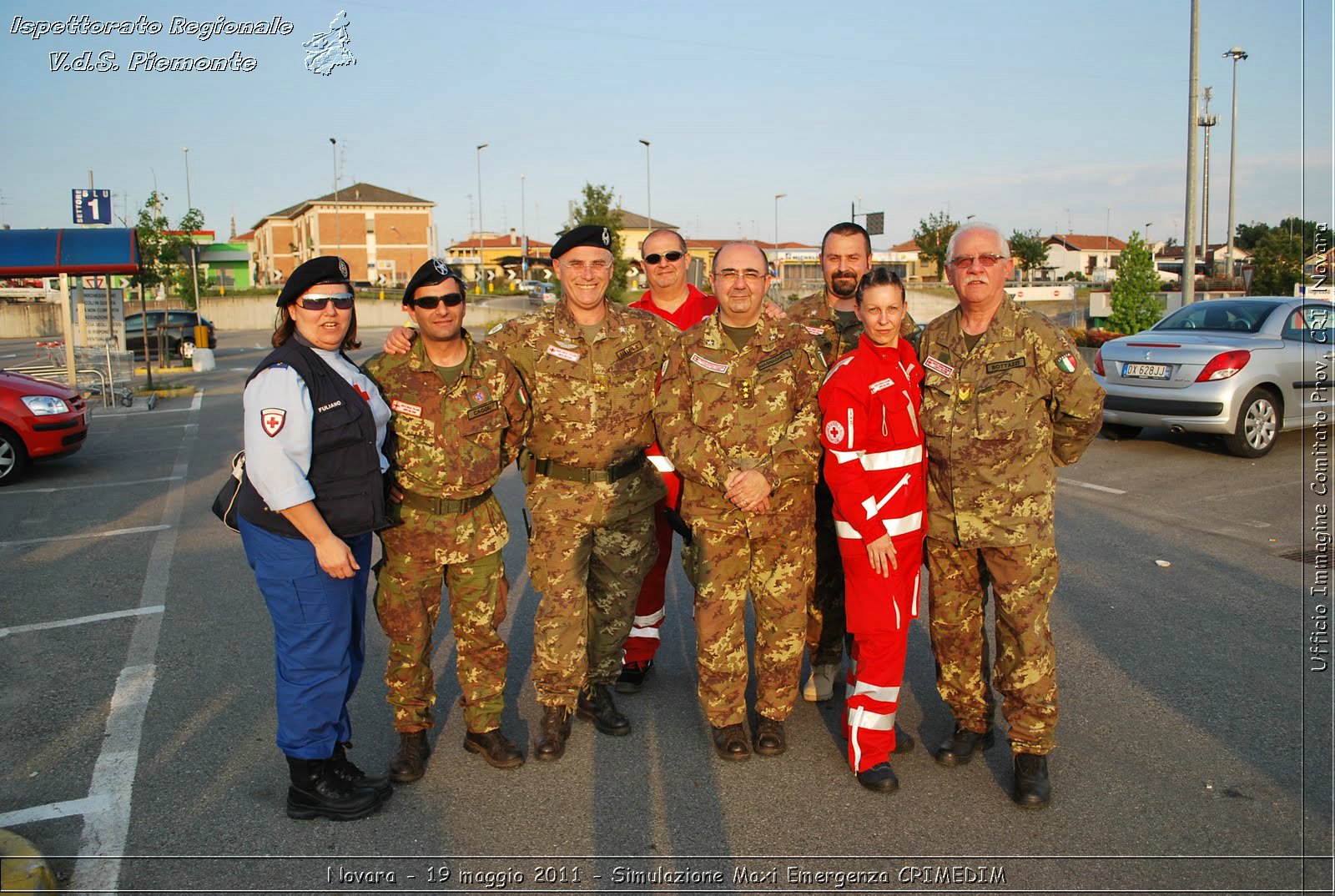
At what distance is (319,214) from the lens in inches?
3179

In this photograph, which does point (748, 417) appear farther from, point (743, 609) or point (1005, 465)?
point (1005, 465)

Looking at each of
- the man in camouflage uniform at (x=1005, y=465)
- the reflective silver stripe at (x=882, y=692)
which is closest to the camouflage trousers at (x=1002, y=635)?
the man in camouflage uniform at (x=1005, y=465)

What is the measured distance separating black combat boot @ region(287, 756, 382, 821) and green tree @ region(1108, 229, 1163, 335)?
53.0ft

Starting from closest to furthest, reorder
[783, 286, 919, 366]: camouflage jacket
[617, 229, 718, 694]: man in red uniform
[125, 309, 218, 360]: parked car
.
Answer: [783, 286, 919, 366]: camouflage jacket, [617, 229, 718, 694]: man in red uniform, [125, 309, 218, 360]: parked car

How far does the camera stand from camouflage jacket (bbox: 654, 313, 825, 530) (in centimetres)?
376

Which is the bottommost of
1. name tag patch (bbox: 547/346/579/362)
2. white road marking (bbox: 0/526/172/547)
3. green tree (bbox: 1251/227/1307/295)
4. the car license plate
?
white road marking (bbox: 0/526/172/547)

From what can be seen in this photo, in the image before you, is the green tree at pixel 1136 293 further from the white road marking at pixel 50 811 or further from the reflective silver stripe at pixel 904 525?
the white road marking at pixel 50 811

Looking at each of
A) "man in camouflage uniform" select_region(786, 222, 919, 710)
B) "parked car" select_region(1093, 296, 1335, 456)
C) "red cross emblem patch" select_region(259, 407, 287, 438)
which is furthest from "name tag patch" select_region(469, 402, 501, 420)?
"parked car" select_region(1093, 296, 1335, 456)

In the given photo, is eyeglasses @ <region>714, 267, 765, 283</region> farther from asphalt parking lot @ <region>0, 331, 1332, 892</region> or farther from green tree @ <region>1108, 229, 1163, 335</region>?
green tree @ <region>1108, 229, 1163, 335</region>

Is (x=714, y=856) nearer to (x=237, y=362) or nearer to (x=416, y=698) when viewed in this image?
(x=416, y=698)

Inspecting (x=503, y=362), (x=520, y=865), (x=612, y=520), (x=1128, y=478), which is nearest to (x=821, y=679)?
(x=612, y=520)

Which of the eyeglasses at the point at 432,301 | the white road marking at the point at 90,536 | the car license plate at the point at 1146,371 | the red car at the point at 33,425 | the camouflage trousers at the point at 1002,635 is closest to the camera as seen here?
the camouflage trousers at the point at 1002,635

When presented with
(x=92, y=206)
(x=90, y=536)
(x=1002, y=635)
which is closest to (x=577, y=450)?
(x=1002, y=635)

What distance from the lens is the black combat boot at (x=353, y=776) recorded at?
3410 mm
